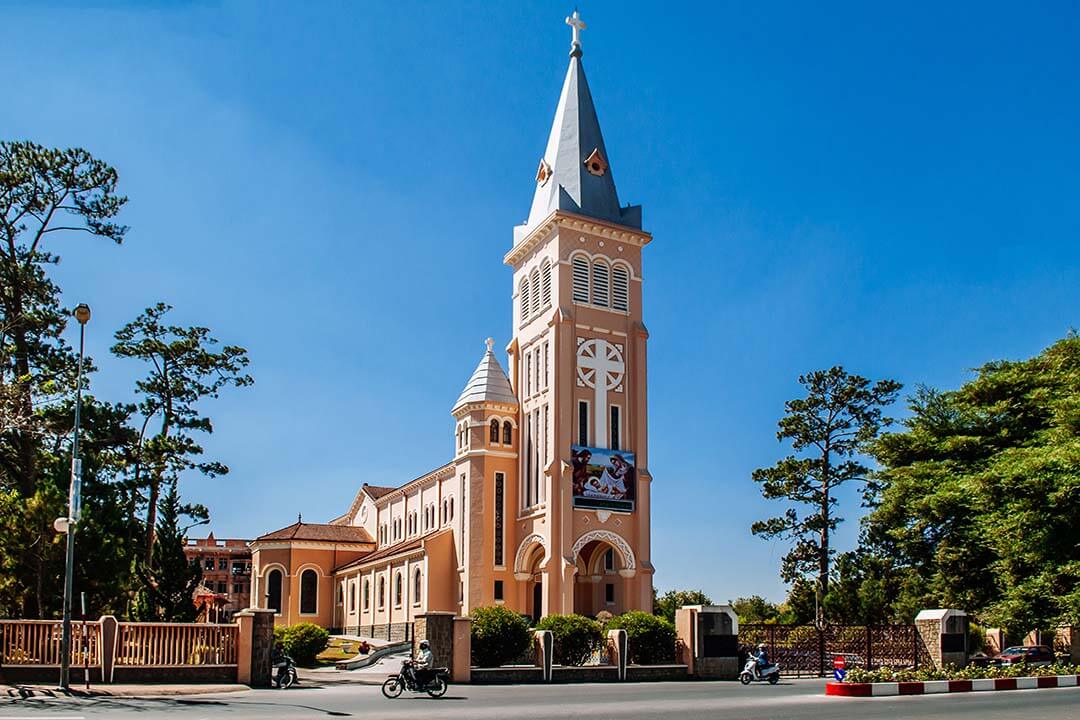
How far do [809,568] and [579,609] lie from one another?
12.2 metres

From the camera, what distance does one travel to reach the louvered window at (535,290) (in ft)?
178

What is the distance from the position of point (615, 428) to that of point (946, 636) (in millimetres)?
22675

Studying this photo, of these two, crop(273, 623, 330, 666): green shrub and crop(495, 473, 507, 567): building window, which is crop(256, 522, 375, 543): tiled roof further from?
crop(273, 623, 330, 666): green shrub

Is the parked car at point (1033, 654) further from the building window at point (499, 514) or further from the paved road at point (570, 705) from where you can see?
the building window at point (499, 514)

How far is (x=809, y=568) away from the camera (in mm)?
53750

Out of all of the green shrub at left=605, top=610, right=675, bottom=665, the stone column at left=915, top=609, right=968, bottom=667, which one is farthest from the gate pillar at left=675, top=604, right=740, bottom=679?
the stone column at left=915, top=609, right=968, bottom=667

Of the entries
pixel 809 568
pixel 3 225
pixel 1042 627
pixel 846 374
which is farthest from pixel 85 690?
pixel 846 374

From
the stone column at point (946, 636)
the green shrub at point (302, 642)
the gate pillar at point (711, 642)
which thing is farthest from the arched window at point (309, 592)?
the stone column at point (946, 636)

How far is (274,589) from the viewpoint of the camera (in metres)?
63.8

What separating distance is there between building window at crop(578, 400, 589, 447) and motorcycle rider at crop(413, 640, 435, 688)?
2685cm

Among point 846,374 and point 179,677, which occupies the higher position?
point 846,374

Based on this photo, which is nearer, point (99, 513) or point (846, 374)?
point (99, 513)

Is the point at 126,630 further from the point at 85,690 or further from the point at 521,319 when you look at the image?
the point at 521,319

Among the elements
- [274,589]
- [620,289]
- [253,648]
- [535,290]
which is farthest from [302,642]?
[274,589]
